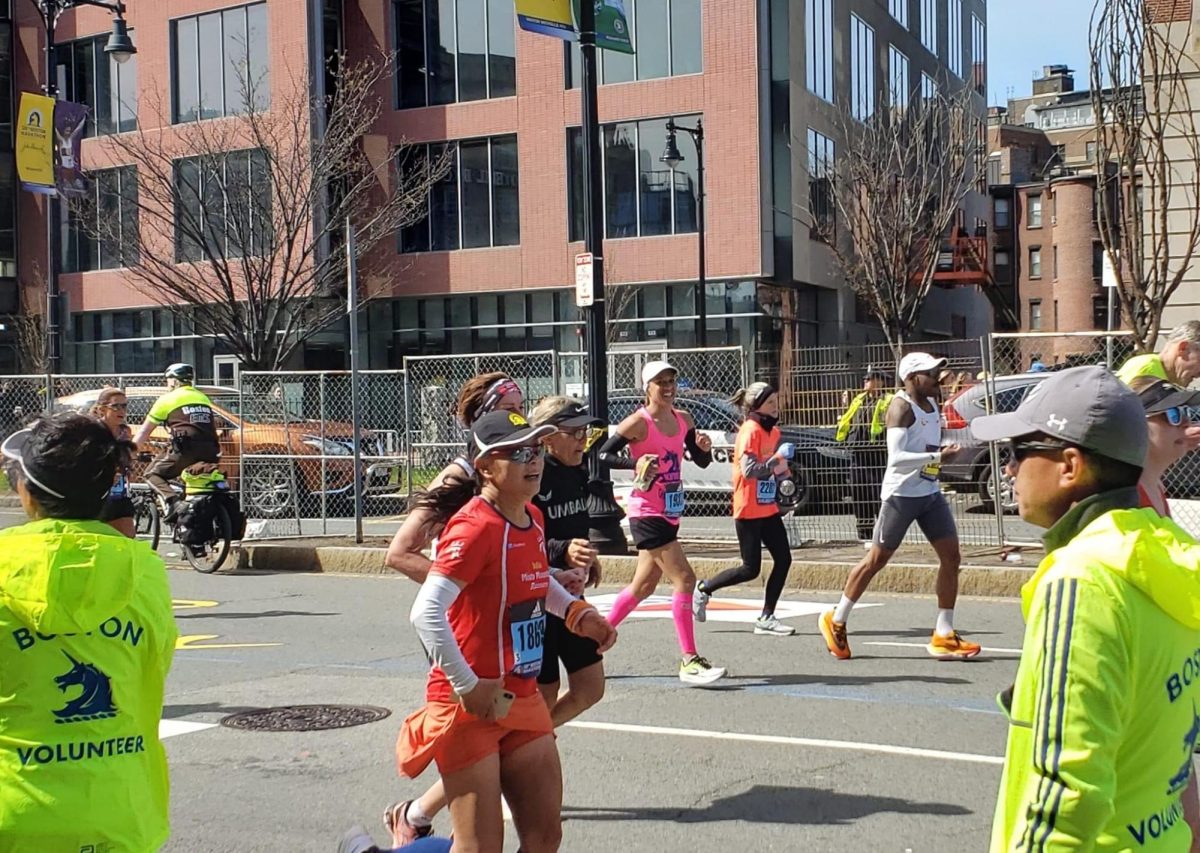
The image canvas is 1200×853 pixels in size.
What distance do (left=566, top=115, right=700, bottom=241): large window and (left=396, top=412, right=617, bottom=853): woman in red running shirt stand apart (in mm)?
31364

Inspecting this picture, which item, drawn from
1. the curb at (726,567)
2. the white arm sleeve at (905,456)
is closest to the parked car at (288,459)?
the curb at (726,567)

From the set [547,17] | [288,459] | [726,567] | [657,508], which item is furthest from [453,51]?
[657,508]

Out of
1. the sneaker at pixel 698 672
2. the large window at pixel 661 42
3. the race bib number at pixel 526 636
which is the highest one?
the large window at pixel 661 42

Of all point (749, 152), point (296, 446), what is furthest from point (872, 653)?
point (749, 152)

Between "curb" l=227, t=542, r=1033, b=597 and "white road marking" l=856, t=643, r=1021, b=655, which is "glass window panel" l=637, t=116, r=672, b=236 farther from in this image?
"white road marking" l=856, t=643, r=1021, b=655

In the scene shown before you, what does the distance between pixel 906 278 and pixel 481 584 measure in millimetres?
32976

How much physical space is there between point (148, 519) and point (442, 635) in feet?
47.2

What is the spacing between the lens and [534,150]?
37.5 metres

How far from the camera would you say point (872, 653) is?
32.6 feet

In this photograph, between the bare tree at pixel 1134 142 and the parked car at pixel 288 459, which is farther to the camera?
the parked car at pixel 288 459

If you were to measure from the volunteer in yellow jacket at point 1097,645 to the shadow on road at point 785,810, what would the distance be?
11.7 feet

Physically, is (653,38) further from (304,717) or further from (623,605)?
(304,717)

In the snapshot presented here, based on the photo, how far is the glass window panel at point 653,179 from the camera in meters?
35.7

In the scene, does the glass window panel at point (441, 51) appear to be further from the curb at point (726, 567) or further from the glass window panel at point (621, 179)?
the curb at point (726, 567)
